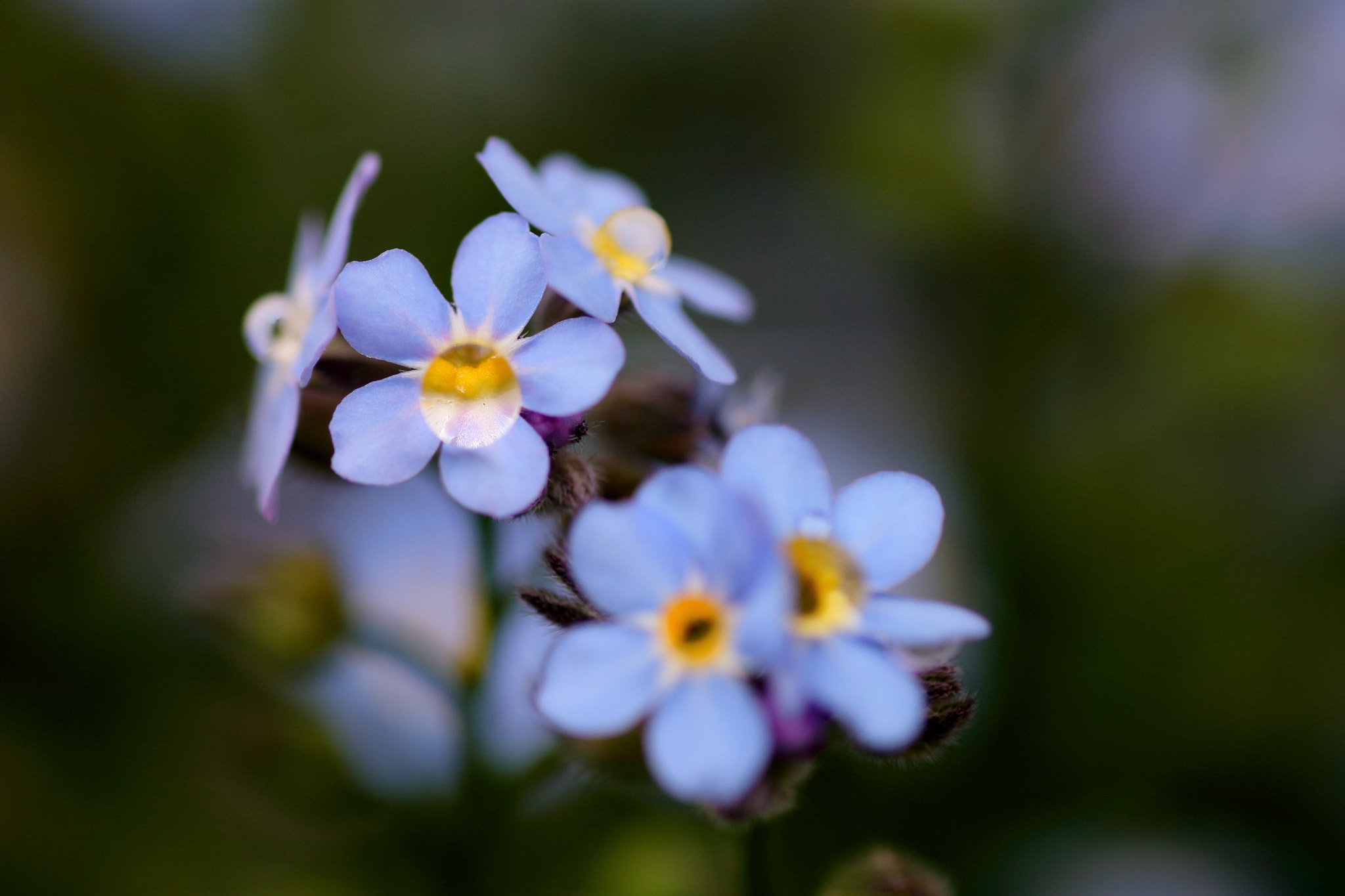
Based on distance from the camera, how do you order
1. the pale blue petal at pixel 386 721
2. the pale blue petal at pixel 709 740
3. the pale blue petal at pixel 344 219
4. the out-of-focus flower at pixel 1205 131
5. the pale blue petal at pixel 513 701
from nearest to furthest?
the pale blue petal at pixel 709 740
the pale blue petal at pixel 344 219
the pale blue petal at pixel 513 701
the pale blue petal at pixel 386 721
the out-of-focus flower at pixel 1205 131

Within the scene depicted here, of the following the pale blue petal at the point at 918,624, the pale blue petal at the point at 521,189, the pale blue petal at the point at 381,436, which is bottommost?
the pale blue petal at the point at 918,624

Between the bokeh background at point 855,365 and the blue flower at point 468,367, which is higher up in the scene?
the bokeh background at point 855,365

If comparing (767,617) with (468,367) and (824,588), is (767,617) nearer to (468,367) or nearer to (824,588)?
(824,588)

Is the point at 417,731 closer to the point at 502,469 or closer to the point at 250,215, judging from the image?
the point at 502,469

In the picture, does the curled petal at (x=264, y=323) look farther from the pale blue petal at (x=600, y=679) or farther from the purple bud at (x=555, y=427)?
the pale blue petal at (x=600, y=679)

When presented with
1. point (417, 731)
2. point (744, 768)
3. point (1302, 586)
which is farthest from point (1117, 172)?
point (744, 768)

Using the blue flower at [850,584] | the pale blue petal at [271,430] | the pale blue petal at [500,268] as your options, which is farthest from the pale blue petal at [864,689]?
the pale blue petal at [271,430]

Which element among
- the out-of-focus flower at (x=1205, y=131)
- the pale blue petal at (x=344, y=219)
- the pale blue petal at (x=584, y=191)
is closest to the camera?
the pale blue petal at (x=344, y=219)

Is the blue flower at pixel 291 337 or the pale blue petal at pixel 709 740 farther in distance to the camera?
the blue flower at pixel 291 337
